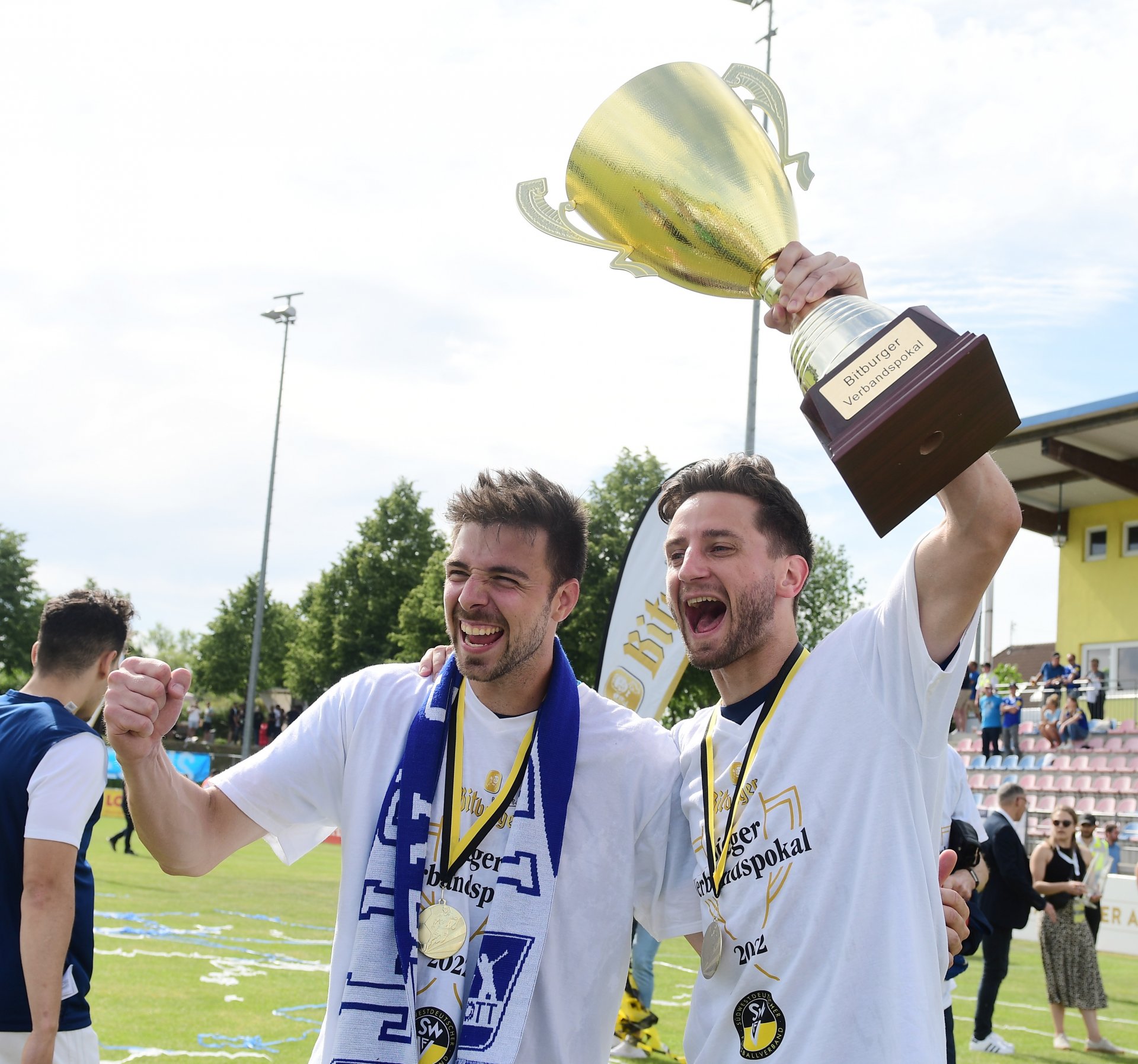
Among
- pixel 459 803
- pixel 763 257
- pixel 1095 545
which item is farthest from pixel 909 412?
pixel 1095 545

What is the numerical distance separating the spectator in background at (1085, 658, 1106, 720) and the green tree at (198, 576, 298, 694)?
151 feet

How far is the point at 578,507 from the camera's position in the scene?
3.14 m

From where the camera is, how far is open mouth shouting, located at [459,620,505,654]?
2.86 m

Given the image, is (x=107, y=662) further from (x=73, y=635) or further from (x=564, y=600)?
(x=564, y=600)

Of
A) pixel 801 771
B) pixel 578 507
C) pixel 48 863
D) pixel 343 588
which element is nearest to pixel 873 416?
pixel 801 771

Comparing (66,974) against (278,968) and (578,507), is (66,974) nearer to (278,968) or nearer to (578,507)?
(578,507)

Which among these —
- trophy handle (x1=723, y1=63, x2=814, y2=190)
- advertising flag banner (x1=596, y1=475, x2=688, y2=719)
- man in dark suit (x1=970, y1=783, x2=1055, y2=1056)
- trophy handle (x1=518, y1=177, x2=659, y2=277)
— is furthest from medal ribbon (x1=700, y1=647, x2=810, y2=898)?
man in dark suit (x1=970, y1=783, x2=1055, y2=1056)

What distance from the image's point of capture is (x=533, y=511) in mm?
2988

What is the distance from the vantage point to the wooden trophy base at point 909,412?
195 centimetres

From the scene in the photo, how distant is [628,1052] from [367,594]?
45.6m

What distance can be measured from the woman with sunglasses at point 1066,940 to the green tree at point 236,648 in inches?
2202

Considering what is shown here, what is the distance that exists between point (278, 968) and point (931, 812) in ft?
29.5

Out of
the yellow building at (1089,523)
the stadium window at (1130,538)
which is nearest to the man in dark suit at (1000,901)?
the yellow building at (1089,523)

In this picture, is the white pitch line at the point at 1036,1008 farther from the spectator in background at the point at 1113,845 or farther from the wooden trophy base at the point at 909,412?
the wooden trophy base at the point at 909,412
